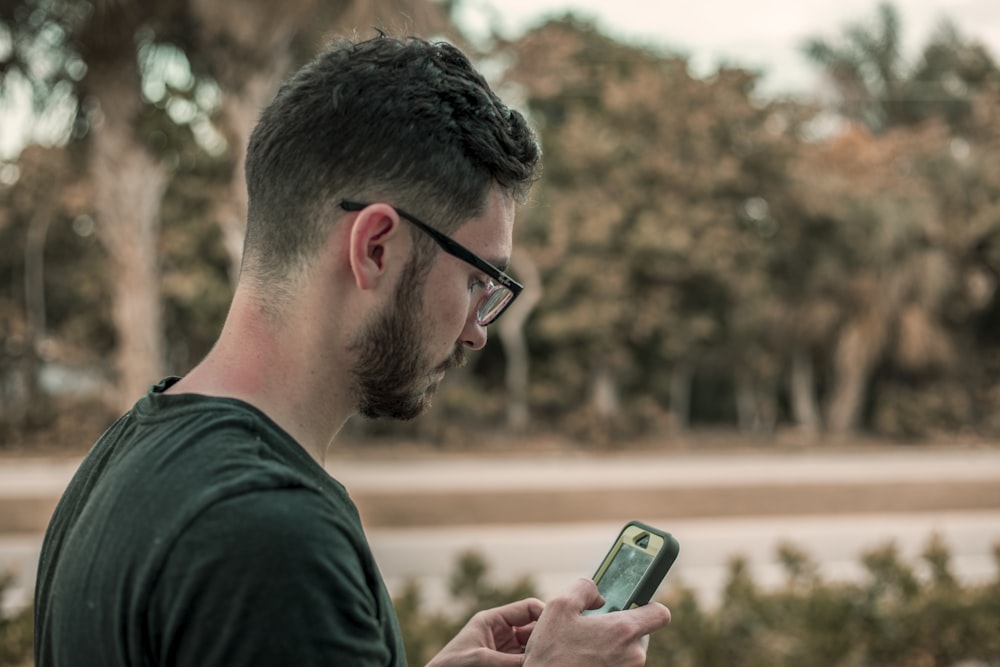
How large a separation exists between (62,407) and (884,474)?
46.5 feet

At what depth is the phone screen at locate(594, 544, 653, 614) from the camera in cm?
137

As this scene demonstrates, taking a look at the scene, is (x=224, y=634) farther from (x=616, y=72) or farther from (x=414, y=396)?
(x=616, y=72)

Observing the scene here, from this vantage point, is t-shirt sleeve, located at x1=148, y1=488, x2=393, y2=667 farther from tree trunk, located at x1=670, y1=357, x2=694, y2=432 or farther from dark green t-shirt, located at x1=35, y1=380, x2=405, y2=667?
tree trunk, located at x1=670, y1=357, x2=694, y2=432

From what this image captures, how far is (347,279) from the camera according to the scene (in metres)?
1.17

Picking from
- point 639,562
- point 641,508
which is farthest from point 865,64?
point 639,562

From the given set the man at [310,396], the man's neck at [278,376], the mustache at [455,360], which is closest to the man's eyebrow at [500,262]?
the man at [310,396]

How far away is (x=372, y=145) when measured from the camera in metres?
1.15

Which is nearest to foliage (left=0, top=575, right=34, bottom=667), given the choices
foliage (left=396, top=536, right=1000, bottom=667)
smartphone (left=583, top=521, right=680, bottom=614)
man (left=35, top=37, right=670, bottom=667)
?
foliage (left=396, top=536, right=1000, bottom=667)

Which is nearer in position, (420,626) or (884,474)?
(420,626)

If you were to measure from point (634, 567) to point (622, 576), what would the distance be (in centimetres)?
2

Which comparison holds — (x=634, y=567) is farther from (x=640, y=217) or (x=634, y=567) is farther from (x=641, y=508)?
(x=640, y=217)

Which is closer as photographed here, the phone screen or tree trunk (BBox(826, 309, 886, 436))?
the phone screen

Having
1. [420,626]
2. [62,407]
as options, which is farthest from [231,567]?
[62,407]

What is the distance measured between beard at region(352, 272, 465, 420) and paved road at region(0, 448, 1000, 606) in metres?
5.40
